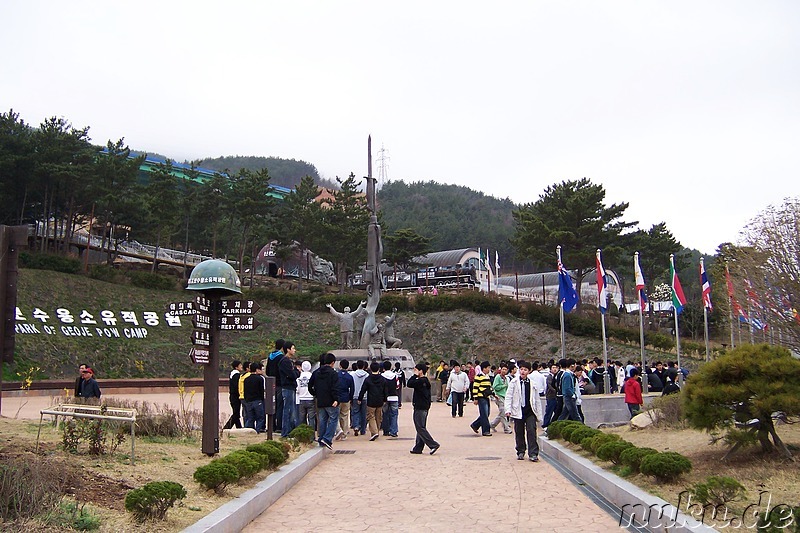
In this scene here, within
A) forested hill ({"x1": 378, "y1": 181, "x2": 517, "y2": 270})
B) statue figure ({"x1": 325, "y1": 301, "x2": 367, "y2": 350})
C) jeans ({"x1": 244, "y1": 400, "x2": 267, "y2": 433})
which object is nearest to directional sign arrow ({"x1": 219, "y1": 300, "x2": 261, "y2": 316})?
jeans ({"x1": 244, "y1": 400, "x2": 267, "y2": 433})

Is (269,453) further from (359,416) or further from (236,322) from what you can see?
(359,416)

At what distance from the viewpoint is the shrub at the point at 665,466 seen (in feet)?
25.5

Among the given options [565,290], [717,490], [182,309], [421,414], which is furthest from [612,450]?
[565,290]

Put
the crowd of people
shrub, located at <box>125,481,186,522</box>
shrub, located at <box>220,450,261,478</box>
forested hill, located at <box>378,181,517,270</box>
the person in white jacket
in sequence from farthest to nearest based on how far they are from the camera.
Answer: forested hill, located at <box>378,181,517,270</box>, the crowd of people, the person in white jacket, shrub, located at <box>220,450,261,478</box>, shrub, located at <box>125,481,186,522</box>

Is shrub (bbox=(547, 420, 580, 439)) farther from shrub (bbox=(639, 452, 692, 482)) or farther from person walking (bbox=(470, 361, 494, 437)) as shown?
shrub (bbox=(639, 452, 692, 482))

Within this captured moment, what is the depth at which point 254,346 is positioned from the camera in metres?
43.3

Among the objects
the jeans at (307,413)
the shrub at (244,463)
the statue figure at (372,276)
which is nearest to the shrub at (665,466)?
the shrub at (244,463)

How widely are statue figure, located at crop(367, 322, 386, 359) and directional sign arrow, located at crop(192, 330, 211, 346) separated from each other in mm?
18656

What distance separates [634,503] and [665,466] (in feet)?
2.08

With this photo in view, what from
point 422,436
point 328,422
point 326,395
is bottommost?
point 422,436

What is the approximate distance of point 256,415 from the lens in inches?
549

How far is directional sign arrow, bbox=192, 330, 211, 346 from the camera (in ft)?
33.8

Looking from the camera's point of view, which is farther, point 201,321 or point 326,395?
point 326,395

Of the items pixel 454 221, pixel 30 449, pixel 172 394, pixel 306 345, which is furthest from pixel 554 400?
pixel 454 221
